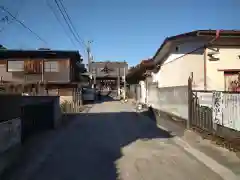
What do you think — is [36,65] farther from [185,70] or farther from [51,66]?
[185,70]

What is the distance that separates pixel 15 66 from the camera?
3444cm

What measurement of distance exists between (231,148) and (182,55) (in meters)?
9.86

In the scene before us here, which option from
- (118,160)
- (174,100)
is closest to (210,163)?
(118,160)

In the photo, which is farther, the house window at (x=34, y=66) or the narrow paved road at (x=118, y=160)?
the house window at (x=34, y=66)

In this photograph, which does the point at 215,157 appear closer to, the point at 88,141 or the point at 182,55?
the point at 88,141

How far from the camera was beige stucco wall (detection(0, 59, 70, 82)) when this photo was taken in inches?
1337

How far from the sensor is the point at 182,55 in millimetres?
18094

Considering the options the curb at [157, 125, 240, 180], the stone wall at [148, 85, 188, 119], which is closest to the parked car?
Answer: the stone wall at [148, 85, 188, 119]

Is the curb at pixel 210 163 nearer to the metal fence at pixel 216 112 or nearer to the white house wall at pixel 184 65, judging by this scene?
the metal fence at pixel 216 112

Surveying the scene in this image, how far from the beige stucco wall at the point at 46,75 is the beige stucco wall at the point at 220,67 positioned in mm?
20290

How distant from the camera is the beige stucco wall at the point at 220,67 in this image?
16.2 meters

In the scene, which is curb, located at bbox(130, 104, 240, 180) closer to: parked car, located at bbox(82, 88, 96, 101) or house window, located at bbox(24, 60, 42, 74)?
house window, located at bbox(24, 60, 42, 74)

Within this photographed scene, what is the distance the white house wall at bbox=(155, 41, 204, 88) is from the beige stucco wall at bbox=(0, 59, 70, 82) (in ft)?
50.0

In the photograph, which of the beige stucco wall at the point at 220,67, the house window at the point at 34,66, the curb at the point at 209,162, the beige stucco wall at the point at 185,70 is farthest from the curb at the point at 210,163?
the house window at the point at 34,66
